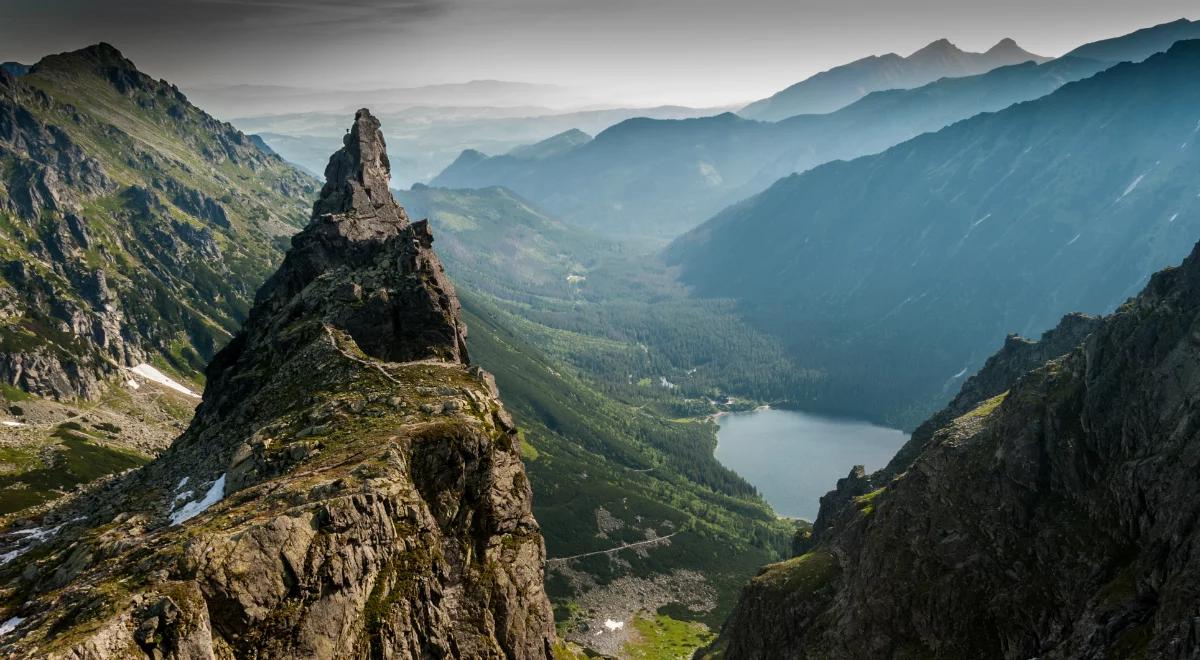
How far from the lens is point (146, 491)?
89000mm

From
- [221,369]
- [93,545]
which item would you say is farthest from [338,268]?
[93,545]

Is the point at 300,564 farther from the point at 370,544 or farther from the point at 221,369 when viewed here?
the point at 221,369

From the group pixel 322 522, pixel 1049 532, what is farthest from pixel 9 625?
pixel 1049 532

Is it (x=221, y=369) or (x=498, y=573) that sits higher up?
(x=221, y=369)

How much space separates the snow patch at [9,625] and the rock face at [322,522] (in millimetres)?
774

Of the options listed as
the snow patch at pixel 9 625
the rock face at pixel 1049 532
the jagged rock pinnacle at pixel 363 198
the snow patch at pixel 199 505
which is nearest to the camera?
the snow patch at pixel 9 625

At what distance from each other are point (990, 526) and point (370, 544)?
258ft

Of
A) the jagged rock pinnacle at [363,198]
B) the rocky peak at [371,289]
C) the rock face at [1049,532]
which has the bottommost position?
the rock face at [1049,532]

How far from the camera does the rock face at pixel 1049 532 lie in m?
71.4

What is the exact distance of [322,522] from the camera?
50.7m

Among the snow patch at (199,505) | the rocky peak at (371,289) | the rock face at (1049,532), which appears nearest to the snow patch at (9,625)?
the snow patch at (199,505)

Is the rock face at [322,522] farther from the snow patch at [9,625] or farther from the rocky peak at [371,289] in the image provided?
the snow patch at [9,625]

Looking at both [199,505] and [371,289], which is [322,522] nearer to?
[199,505]

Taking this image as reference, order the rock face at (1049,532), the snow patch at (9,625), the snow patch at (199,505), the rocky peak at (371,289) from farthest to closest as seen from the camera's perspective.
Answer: the rocky peak at (371,289), the rock face at (1049,532), the snow patch at (199,505), the snow patch at (9,625)
